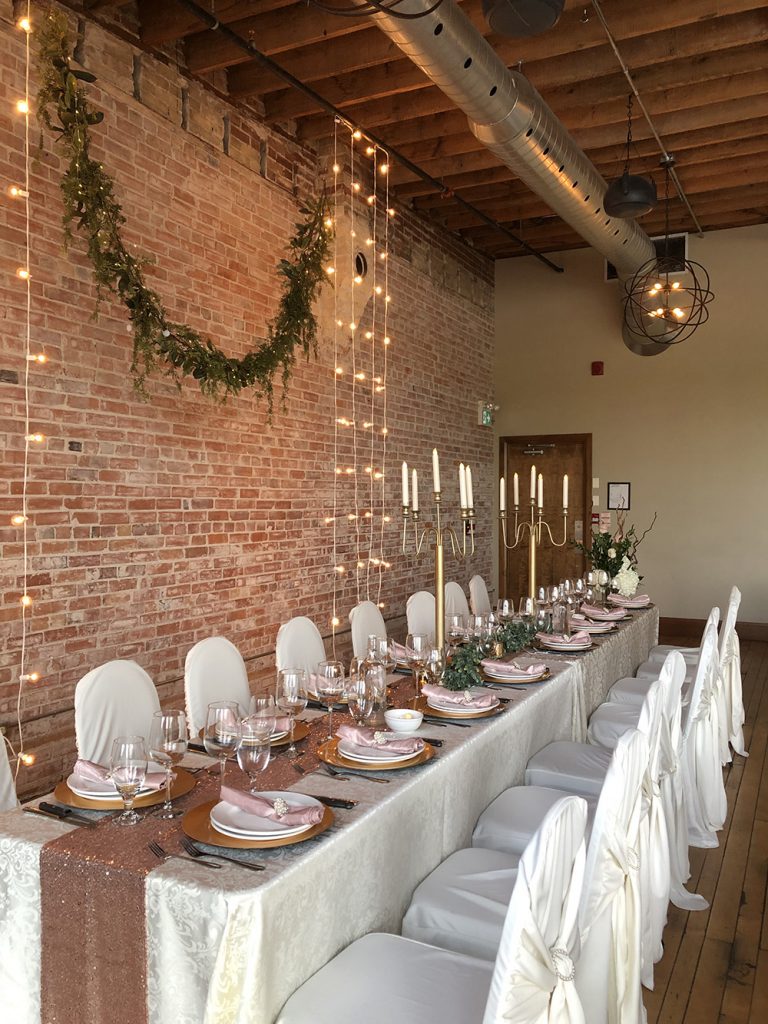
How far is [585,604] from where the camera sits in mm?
5891

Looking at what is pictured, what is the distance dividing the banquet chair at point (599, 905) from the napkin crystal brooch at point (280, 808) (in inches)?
21.8

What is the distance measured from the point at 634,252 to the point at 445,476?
2.73 meters

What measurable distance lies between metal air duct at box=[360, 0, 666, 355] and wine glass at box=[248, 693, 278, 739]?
2.58m

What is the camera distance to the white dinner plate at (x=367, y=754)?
2492mm

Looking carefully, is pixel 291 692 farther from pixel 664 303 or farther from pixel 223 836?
pixel 664 303

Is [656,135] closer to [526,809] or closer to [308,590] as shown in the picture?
[308,590]

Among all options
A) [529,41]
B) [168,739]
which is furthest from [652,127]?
[168,739]

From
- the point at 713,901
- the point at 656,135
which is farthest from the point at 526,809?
the point at 656,135

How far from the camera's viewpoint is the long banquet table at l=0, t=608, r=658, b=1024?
1736mm

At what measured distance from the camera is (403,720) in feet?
9.16

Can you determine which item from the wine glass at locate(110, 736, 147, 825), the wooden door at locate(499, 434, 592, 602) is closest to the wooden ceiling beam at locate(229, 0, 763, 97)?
the wine glass at locate(110, 736, 147, 825)

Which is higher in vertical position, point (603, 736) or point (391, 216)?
point (391, 216)

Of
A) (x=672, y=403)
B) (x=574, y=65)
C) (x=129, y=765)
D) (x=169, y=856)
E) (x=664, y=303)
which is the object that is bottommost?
(x=169, y=856)

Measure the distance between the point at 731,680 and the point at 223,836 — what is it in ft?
12.7
